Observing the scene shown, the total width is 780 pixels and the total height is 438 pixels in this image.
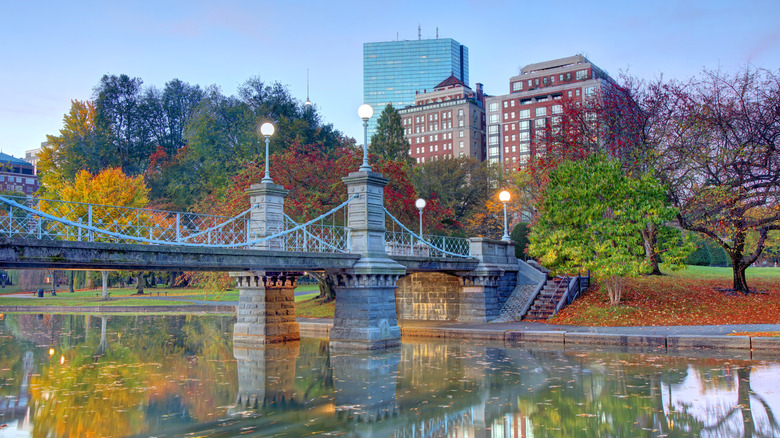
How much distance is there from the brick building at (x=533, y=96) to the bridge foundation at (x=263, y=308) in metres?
79.2

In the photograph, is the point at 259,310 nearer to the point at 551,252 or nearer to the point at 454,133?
the point at 551,252

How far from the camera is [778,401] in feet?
38.9

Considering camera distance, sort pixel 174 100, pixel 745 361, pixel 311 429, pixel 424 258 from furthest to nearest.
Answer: pixel 174 100, pixel 424 258, pixel 745 361, pixel 311 429

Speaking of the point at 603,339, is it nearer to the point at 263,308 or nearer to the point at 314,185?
the point at 263,308

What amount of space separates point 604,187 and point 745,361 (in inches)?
398

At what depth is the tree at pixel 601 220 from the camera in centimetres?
2491

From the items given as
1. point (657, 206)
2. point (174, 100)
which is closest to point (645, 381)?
point (657, 206)

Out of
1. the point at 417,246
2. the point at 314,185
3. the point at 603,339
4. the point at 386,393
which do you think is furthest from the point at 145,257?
the point at 314,185

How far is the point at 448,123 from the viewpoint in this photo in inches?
4988

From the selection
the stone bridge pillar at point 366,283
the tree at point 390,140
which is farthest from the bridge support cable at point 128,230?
the tree at point 390,140

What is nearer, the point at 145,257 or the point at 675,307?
the point at 145,257

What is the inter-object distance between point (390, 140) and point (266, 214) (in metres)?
32.0

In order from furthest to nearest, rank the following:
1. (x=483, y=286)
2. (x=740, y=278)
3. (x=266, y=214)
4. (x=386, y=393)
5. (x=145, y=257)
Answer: (x=483, y=286)
(x=740, y=278)
(x=266, y=214)
(x=145, y=257)
(x=386, y=393)

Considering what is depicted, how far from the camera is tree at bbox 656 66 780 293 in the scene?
25703 mm
